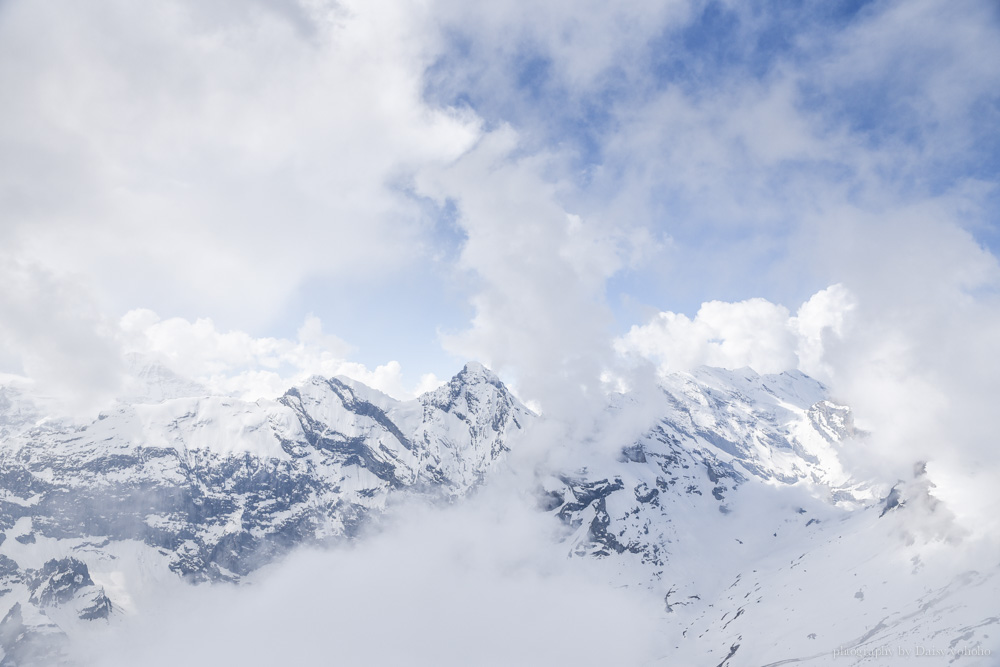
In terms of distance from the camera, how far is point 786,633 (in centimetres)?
17625

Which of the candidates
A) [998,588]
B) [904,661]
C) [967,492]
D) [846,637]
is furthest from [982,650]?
[967,492]

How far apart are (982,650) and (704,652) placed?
336 ft

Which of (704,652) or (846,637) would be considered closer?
(846,637)

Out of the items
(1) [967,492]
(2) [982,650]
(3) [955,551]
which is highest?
(1) [967,492]

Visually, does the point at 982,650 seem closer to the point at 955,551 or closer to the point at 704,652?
the point at 955,551

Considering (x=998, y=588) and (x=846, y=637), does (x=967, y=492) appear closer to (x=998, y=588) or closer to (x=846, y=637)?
(x=998, y=588)

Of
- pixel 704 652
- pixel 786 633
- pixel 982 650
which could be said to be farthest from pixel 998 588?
pixel 704 652

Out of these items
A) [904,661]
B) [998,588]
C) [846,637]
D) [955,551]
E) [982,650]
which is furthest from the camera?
[955,551]

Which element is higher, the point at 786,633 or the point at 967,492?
the point at 967,492

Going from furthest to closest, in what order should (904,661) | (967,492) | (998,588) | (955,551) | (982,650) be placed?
(967,492) → (955,551) → (998,588) → (904,661) → (982,650)

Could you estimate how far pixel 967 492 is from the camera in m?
191

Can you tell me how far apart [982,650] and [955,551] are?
229ft

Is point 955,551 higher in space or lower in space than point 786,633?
higher

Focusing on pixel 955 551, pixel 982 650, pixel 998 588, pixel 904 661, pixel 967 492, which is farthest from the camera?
pixel 967 492
